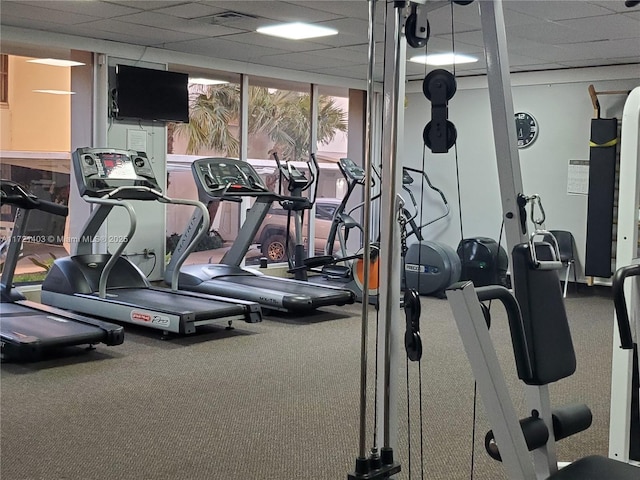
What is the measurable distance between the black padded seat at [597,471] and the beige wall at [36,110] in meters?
6.72

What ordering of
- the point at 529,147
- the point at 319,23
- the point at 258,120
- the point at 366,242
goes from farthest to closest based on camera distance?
the point at 258,120
the point at 529,147
the point at 319,23
the point at 366,242

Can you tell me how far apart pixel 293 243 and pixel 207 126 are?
1772 millimetres

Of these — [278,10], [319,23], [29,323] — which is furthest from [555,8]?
[29,323]

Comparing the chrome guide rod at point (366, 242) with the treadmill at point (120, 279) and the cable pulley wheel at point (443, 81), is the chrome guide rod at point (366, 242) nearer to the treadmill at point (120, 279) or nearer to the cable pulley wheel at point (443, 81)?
the cable pulley wheel at point (443, 81)

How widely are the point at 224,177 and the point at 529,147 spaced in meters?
4.01

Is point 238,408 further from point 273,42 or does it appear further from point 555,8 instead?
point 273,42

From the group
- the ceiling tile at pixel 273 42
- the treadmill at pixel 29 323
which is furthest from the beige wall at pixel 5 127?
the ceiling tile at pixel 273 42

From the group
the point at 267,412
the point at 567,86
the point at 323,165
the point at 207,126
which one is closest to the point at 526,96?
the point at 567,86

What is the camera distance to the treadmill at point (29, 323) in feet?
16.0

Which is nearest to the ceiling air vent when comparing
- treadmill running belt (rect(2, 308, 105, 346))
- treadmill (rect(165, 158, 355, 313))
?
treadmill (rect(165, 158, 355, 313))

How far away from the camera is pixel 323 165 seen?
34.1ft

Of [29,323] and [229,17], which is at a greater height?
[229,17]

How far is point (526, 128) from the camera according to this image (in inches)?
357

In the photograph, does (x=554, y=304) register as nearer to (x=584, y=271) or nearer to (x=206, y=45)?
(x=206, y=45)
